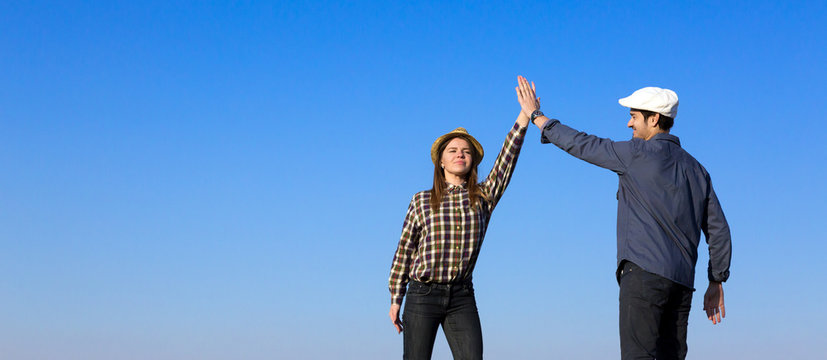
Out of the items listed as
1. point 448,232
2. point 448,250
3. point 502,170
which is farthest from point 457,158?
point 448,250

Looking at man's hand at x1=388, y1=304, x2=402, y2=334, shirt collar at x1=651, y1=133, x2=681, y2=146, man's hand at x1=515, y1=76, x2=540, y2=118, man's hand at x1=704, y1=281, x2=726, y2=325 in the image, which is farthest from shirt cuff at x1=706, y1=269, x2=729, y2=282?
man's hand at x1=388, y1=304, x2=402, y2=334

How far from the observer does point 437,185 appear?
8148 mm

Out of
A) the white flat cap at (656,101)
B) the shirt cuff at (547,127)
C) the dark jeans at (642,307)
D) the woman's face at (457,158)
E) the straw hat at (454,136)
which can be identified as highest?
the straw hat at (454,136)

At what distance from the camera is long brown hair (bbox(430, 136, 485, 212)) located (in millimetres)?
7953

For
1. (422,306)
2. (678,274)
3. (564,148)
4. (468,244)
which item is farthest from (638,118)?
(422,306)

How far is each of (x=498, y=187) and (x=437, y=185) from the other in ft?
1.88

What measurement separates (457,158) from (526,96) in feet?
3.19

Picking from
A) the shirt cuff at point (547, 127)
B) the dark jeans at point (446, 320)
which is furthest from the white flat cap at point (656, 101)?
the dark jeans at point (446, 320)

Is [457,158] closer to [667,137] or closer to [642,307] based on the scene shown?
[667,137]

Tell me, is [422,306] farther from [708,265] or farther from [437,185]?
[708,265]

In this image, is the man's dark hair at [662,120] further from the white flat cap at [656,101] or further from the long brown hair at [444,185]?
the long brown hair at [444,185]

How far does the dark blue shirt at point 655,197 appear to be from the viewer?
20.9 feet

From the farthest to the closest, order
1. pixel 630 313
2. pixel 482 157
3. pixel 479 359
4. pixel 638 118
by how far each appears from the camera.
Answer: pixel 482 157
pixel 479 359
pixel 638 118
pixel 630 313

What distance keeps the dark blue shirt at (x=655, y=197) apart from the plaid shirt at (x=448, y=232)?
1.38 meters
